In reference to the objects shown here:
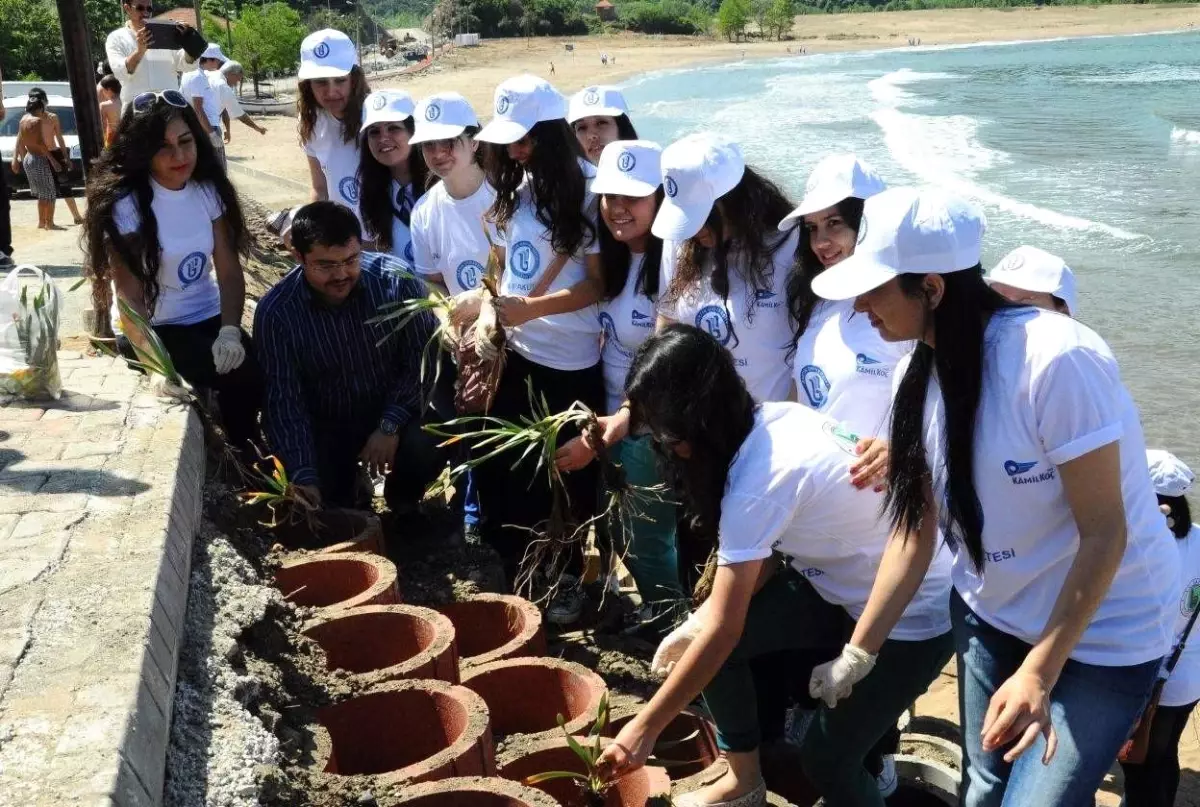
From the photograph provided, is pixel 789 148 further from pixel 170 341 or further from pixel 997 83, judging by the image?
pixel 170 341

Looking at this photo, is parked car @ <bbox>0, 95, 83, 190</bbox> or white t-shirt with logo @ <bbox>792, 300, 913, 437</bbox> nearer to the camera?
white t-shirt with logo @ <bbox>792, 300, 913, 437</bbox>

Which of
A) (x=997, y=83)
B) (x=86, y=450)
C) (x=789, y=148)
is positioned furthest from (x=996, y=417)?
(x=997, y=83)

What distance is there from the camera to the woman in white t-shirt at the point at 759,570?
292 cm

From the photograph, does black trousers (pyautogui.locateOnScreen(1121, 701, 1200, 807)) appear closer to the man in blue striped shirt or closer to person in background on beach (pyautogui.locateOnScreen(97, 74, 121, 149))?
the man in blue striped shirt

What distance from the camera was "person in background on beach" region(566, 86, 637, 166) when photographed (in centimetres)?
505

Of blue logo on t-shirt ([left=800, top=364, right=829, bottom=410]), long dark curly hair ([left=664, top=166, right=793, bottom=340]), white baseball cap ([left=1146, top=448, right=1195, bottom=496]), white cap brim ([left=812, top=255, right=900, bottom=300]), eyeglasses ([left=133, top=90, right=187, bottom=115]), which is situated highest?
eyeglasses ([left=133, top=90, right=187, bottom=115])

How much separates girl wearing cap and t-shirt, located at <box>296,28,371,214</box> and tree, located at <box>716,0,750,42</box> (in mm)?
73506

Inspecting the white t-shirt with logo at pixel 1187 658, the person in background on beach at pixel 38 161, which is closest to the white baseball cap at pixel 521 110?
the white t-shirt with logo at pixel 1187 658

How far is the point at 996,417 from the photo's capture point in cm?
250

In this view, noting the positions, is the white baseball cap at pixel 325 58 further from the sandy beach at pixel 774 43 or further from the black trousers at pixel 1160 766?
the sandy beach at pixel 774 43

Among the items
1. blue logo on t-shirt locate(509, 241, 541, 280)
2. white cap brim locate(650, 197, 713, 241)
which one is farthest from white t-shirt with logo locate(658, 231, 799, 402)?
blue logo on t-shirt locate(509, 241, 541, 280)

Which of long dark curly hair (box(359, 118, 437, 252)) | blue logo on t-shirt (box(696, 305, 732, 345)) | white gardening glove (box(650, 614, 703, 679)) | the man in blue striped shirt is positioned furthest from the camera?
long dark curly hair (box(359, 118, 437, 252))

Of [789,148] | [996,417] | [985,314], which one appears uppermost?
[985,314]

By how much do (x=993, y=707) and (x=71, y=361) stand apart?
4057mm
